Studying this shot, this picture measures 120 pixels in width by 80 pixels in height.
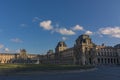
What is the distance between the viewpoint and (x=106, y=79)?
70.5 meters

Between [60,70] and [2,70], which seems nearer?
[2,70]

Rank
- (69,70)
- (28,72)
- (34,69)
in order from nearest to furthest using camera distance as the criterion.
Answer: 1. (28,72)
2. (34,69)
3. (69,70)

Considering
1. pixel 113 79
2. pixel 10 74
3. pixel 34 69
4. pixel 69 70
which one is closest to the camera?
pixel 113 79

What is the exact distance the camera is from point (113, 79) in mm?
70250

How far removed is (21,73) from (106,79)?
33658 mm

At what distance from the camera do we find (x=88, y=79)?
70.6m

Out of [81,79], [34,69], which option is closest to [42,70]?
[34,69]

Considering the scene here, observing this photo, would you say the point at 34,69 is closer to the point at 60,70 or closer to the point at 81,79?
the point at 60,70

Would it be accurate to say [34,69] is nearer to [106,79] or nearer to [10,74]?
[10,74]

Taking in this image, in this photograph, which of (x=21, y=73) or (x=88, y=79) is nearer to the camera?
(x=88, y=79)

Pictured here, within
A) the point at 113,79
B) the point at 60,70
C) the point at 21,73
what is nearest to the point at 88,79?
the point at 113,79

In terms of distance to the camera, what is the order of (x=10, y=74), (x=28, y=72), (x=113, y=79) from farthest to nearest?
1. (x=28, y=72)
2. (x=10, y=74)
3. (x=113, y=79)

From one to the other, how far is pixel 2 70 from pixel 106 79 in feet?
129

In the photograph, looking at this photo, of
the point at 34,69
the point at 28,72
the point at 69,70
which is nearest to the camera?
the point at 28,72
